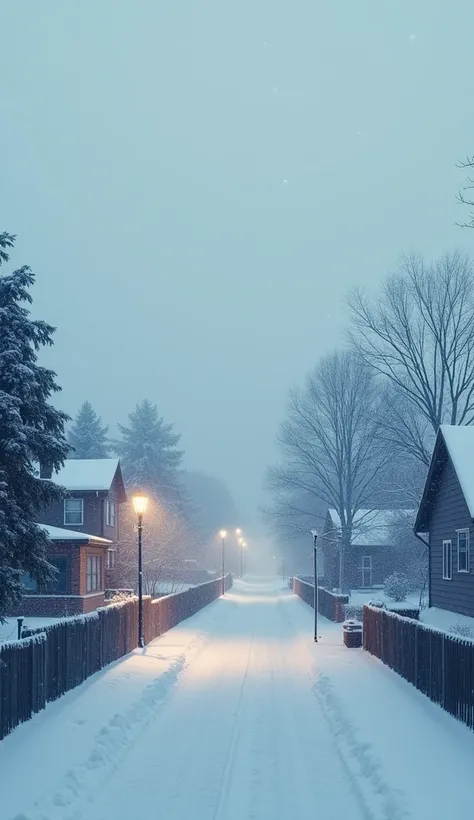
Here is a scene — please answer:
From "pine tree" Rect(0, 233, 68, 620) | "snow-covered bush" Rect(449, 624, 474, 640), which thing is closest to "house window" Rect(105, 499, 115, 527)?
"snow-covered bush" Rect(449, 624, 474, 640)

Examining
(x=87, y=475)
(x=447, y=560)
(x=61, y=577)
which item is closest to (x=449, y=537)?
(x=447, y=560)

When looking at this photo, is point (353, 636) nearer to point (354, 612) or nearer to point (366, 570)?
point (354, 612)

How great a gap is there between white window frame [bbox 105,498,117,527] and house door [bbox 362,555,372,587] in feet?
54.8

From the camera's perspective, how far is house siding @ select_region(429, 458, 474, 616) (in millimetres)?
22766

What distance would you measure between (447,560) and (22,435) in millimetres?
15598

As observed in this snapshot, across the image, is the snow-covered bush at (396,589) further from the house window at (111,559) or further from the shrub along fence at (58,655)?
the shrub along fence at (58,655)

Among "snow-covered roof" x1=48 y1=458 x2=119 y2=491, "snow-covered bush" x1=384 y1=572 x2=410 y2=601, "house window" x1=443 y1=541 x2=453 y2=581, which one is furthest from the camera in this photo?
"snow-covered roof" x1=48 y1=458 x2=119 y2=491

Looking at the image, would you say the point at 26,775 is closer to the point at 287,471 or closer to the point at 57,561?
the point at 57,561

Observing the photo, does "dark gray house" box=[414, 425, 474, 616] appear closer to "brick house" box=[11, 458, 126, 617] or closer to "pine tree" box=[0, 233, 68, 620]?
"pine tree" box=[0, 233, 68, 620]

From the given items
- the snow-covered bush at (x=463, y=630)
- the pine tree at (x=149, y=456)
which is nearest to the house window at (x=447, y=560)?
the snow-covered bush at (x=463, y=630)

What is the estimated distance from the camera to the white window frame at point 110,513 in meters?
45.9

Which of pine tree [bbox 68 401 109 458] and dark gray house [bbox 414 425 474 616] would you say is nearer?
dark gray house [bbox 414 425 474 616]

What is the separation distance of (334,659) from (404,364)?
16184 mm

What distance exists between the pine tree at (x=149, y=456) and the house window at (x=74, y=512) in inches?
904
